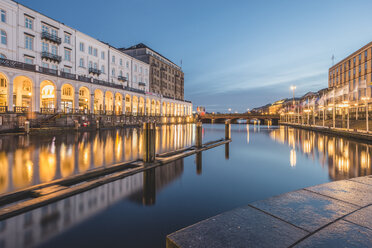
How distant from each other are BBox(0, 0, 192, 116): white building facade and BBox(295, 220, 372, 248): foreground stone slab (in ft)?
112

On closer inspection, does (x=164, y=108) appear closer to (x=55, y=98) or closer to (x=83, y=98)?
(x=83, y=98)

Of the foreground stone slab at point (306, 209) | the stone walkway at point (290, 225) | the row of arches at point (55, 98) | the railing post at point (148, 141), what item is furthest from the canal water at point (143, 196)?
the row of arches at point (55, 98)

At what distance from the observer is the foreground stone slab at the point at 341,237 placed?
2738 mm

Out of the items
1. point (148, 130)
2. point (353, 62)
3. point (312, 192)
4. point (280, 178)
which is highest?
point (353, 62)

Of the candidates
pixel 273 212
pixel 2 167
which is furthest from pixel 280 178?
pixel 2 167

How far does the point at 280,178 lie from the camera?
26.8 ft

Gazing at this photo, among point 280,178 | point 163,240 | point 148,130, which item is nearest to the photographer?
point 163,240

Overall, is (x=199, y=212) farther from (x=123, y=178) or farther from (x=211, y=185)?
(x=123, y=178)

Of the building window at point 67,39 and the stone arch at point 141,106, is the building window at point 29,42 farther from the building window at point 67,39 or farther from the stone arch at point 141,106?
the stone arch at point 141,106

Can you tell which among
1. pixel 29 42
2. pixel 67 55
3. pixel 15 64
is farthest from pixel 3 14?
pixel 67 55

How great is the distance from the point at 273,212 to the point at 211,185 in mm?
3524

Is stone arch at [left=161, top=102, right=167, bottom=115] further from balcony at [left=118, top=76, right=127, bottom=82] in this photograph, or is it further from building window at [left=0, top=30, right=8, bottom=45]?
building window at [left=0, top=30, right=8, bottom=45]

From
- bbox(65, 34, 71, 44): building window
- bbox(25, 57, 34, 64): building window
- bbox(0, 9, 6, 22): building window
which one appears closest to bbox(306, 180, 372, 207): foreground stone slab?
bbox(25, 57, 34, 64): building window

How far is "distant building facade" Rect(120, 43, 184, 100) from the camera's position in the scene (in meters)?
73.8
